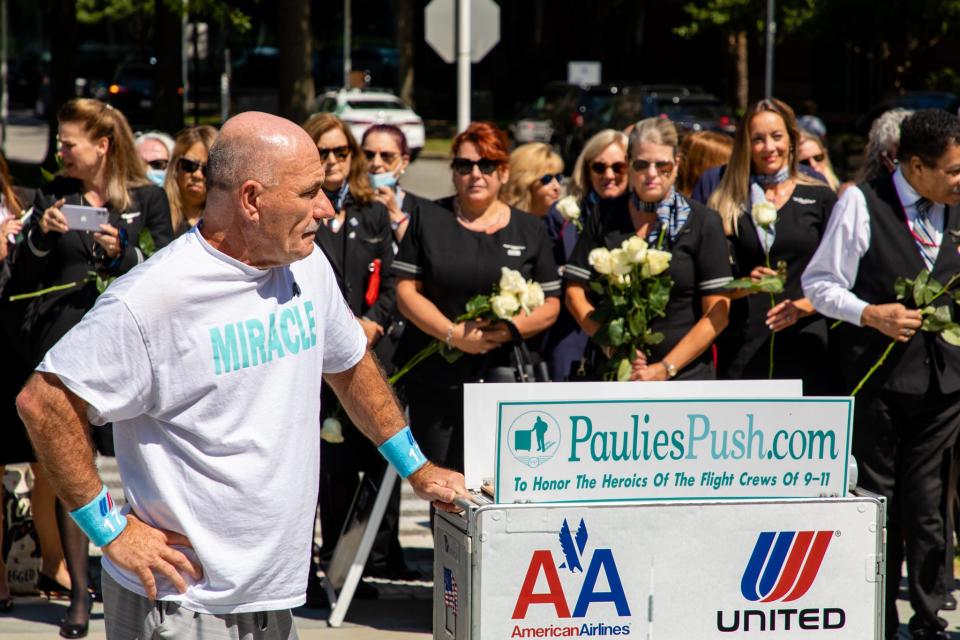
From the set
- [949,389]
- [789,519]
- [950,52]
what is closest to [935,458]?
[949,389]

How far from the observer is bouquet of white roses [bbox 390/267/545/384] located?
5.37 meters

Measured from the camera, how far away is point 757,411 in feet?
11.8

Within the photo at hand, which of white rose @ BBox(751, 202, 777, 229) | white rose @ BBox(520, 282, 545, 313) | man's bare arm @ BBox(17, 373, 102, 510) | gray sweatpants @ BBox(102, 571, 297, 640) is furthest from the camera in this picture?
white rose @ BBox(751, 202, 777, 229)

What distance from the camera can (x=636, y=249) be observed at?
17.2 ft

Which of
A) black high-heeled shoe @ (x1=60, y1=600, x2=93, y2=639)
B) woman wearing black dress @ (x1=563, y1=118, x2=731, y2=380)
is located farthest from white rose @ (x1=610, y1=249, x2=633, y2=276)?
black high-heeled shoe @ (x1=60, y1=600, x2=93, y2=639)

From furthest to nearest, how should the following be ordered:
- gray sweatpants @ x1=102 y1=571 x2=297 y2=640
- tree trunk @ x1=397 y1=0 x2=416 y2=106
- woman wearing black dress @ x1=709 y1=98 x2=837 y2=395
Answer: tree trunk @ x1=397 y1=0 x2=416 y2=106 → woman wearing black dress @ x1=709 y1=98 x2=837 y2=395 → gray sweatpants @ x1=102 y1=571 x2=297 y2=640

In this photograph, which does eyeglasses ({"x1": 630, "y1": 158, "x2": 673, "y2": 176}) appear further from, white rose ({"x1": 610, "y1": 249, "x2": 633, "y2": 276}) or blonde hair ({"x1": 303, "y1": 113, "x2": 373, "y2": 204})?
blonde hair ({"x1": 303, "y1": 113, "x2": 373, "y2": 204})

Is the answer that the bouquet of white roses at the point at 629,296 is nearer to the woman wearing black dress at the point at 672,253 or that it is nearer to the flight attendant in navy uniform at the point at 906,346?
the woman wearing black dress at the point at 672,253

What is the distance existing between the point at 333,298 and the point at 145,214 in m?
2.62

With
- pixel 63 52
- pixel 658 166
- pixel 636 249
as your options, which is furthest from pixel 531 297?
pixel 63 52

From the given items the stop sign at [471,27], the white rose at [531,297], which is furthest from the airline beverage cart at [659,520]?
the stop sign at [471,27]

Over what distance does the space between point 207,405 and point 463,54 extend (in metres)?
7.88

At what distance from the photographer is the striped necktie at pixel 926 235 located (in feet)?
17.1

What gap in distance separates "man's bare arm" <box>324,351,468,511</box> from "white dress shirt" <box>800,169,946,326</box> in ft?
7.37
